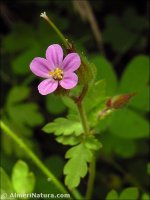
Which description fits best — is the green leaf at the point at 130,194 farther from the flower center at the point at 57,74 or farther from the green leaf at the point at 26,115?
the green leaf at the point at 26,115

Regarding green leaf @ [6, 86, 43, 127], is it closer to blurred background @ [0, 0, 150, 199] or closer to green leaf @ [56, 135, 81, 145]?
blurred background @ [0, 0, 150, 199]

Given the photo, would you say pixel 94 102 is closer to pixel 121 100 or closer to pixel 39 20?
pixel 121 100

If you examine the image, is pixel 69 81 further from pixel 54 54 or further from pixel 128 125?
pixel 128 125

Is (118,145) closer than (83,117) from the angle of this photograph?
No

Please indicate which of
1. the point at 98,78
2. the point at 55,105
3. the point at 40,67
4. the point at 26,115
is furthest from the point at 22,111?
the point at 40,67

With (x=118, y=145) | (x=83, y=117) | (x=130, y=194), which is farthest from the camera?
(x=118, y=145)

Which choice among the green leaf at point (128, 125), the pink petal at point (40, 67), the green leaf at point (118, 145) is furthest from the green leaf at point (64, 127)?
the green leaf at point (118, 145)

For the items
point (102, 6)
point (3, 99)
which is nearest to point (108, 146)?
point (3, 99)
